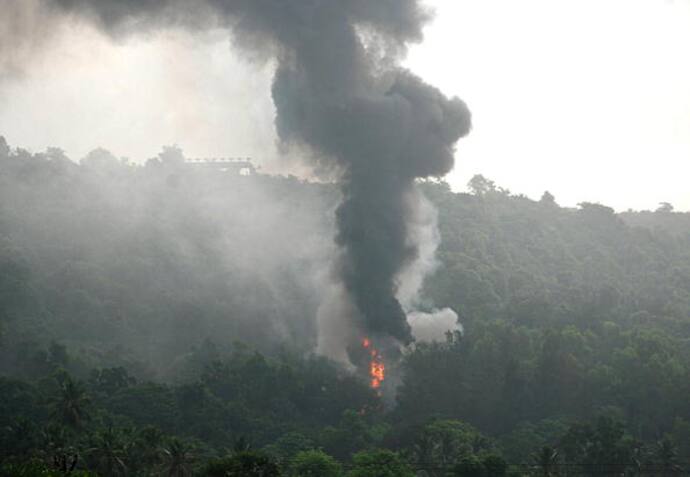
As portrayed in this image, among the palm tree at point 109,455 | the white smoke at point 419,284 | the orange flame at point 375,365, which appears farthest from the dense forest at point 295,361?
the white smoke at point 419,284

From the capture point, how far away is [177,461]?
81625 mm

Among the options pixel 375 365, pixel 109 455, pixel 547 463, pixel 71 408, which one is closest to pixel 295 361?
pixel 375 365

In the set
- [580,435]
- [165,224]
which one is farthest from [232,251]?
[580,435]

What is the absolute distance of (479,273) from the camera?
6880 inches

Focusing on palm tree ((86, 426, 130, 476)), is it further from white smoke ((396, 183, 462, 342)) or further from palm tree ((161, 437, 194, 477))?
white smoke ((396, 183, 462, 342))

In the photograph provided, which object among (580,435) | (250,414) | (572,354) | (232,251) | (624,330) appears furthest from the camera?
(232,251)

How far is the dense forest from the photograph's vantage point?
3632 inches

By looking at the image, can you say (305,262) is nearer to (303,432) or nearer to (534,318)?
(534,318)

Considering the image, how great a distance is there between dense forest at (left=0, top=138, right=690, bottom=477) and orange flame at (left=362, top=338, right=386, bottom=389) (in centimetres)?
287

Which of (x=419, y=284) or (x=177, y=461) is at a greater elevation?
(x=419, y=284)

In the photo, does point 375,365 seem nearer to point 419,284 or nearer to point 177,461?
point 419,284

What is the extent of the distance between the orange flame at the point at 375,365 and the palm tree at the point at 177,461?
42626 millimetres

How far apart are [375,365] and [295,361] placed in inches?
695

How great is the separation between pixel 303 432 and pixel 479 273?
75.4 metres
